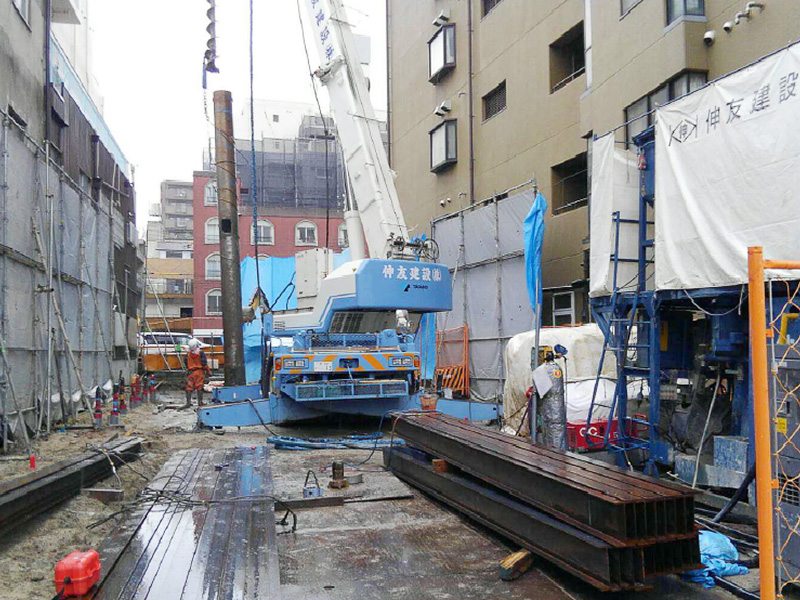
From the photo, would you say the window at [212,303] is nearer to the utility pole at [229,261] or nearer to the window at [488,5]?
the window at [488,5]

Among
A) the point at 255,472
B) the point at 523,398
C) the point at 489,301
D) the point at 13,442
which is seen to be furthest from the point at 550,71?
the point at 13,442

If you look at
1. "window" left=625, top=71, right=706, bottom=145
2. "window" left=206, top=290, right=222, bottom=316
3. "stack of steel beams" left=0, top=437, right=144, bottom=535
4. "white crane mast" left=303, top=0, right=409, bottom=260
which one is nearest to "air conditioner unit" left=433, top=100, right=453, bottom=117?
"white crane mast" left=303, top=0, right=409, bottom=260

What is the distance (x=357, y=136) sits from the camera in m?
13.0

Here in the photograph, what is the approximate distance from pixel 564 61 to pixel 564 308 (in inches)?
241

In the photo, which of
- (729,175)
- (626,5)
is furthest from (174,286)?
(729,175)

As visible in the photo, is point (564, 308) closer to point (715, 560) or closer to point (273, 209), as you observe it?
point (715, 560)

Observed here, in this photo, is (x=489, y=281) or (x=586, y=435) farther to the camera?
(x=489, y=281)

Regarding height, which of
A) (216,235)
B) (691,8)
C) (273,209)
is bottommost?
(691,8)

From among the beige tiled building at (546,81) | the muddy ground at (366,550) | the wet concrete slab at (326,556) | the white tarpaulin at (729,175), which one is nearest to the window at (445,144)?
the beige tiled building at (546,81)

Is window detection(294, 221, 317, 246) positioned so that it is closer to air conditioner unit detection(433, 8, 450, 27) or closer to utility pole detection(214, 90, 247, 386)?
air conditioner unit detection(433, 8, 450, 27)

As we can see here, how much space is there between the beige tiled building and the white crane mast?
4.48m

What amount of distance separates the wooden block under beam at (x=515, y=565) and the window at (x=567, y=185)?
12338mm

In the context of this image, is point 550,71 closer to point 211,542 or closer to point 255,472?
point 255,472

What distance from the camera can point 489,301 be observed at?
15.9 m
